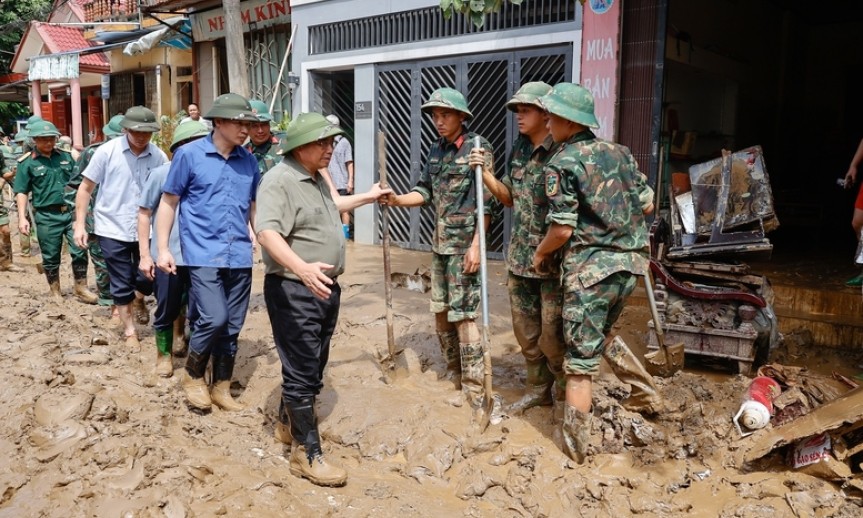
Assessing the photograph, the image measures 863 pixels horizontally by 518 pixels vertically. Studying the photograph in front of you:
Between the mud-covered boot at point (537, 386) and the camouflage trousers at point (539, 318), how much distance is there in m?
0.06

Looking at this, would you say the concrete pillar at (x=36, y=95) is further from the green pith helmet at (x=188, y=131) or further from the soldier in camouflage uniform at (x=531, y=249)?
the soldier in camouflage uniform at (x=531, y=249)

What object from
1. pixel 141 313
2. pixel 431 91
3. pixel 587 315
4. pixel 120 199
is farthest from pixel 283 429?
pixel 431 91

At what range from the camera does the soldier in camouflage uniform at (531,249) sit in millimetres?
4367

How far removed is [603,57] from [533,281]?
13.3 feet

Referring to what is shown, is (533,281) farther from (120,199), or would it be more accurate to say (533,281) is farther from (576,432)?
(120,199)

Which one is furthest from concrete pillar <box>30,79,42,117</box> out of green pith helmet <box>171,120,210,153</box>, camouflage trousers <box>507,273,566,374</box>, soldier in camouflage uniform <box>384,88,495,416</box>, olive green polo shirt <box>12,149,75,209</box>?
camouflage trousers <box>507,273,566,374</box>

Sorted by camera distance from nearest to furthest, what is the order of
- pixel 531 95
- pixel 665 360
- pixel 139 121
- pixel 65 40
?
1. pixel 531 95
2. pixel 665 360
3. pixel 139 121
4. pixel 65 40

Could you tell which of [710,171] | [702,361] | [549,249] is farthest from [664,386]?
[710,171]

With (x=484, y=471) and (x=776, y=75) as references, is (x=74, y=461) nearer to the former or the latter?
(x=484, y=471)

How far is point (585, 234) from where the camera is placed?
399 cm

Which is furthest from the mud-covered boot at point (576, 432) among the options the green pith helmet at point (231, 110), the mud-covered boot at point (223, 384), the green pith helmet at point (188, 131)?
the green pith helmet at point (188, 131)

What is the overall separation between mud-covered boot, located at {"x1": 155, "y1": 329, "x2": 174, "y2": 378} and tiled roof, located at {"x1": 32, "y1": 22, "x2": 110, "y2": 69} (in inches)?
769

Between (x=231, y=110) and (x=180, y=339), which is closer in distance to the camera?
(x=231, y=110)

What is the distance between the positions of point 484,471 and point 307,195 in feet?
5.85
